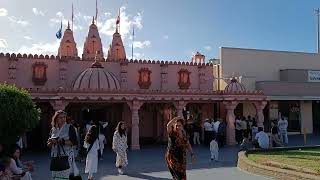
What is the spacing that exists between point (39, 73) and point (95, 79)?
341 cm

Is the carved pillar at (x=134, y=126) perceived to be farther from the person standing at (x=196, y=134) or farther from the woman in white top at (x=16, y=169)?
the woman in white top at (x=16, y=169)

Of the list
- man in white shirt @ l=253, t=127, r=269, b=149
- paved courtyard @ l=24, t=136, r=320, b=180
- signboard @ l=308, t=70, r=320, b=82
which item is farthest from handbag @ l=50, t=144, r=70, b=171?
signboard @ l=308, t=70, r=320, b=82

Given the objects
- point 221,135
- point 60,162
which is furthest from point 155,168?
point 221,135

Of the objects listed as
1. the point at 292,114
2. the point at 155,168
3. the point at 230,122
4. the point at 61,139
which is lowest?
the point at 155,168

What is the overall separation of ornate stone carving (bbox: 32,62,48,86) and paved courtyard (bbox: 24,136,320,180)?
19.8ft

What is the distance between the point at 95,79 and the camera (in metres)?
22.7

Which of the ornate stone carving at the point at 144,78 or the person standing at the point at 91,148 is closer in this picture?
the person standing at the point at 91,148

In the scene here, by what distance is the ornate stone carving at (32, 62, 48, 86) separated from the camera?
2344 centimetres

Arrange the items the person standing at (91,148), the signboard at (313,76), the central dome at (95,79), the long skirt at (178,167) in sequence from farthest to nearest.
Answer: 1. the signboard at (313,76)
2. the central dome at (95,79)
3. the person standing at (91,148)
4. the long skirt at (178,167)

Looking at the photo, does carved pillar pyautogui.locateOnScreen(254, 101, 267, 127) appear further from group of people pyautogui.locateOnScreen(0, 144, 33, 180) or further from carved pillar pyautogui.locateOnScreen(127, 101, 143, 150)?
group of people pyautogui.locateOnScreen(0, 144, 33, 180)

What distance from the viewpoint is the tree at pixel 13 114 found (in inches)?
554

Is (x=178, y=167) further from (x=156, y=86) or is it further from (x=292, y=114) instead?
(x=292, y=114)

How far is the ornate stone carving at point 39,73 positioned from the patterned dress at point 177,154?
1674 cm

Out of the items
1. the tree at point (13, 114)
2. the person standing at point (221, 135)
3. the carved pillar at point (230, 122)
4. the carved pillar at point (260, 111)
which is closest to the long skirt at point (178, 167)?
the tree at point (13, 114)
